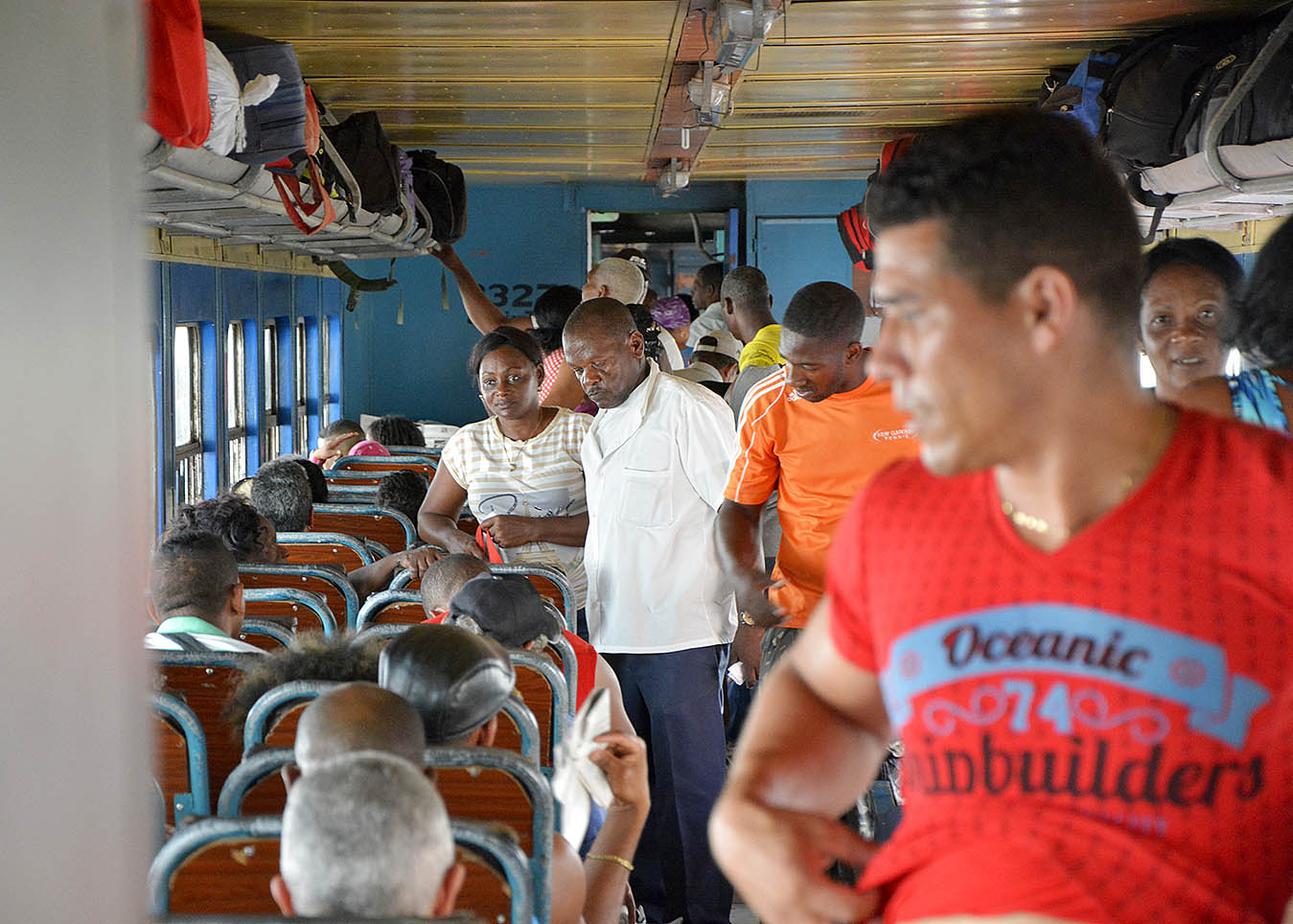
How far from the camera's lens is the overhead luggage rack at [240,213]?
3.53m

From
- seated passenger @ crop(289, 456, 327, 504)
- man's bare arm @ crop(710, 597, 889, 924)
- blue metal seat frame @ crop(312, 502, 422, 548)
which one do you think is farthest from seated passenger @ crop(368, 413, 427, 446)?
man's bare arm @ crop(710, 597, 889, 924)

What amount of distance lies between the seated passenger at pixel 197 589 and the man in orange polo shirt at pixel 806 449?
4.39 feet

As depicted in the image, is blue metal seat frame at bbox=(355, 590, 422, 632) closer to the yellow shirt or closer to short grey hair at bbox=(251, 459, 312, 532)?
short grey hair at bbox=(251, 459, 312, 532)

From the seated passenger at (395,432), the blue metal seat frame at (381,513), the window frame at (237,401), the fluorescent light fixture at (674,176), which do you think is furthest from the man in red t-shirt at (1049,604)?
the fluorescent light fixture at (674,176)

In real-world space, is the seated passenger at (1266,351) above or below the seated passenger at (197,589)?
above

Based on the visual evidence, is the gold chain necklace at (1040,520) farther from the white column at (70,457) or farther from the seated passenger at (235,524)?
the seated passenger at (235,524)

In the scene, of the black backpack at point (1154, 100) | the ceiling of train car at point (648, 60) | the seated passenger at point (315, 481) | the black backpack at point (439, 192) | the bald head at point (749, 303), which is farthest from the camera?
the black backpack at point (439, 192)

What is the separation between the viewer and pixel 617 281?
7500mm

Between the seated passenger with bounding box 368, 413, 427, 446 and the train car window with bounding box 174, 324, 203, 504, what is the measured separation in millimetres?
1412

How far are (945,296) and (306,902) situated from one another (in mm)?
979

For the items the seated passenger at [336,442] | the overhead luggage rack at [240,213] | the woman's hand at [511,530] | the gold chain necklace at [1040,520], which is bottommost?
the woman's hand at [511,530]

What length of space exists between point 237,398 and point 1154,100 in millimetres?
5910

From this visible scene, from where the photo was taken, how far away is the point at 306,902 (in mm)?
1513

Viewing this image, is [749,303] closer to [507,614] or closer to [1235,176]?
[1235,176]
